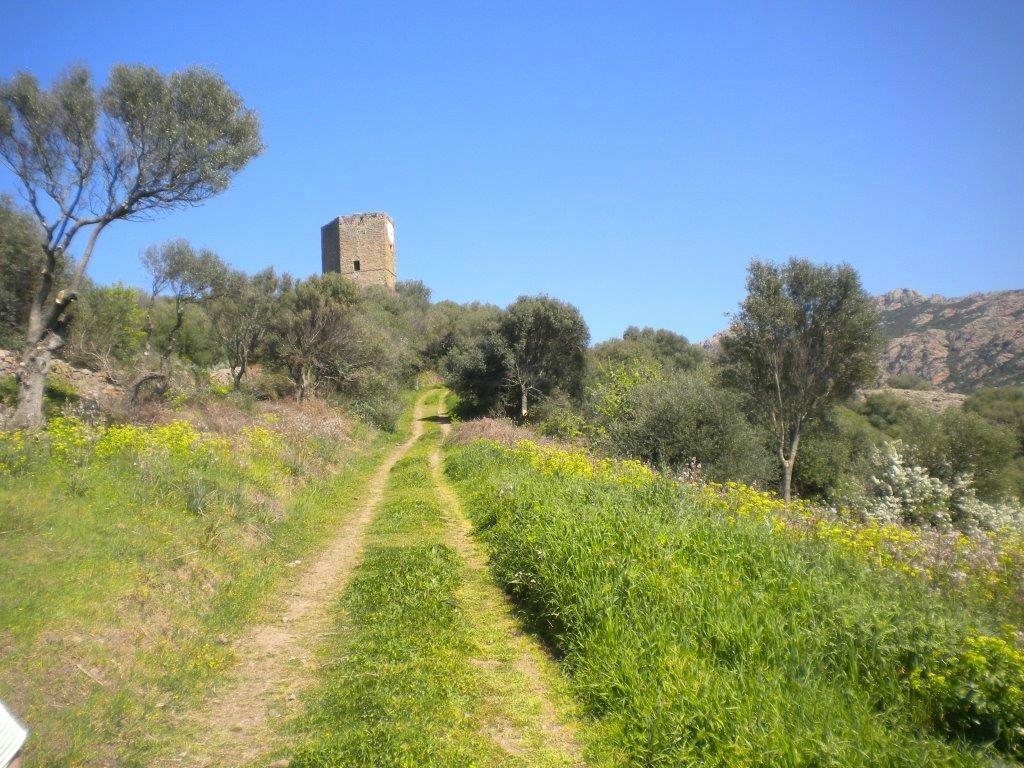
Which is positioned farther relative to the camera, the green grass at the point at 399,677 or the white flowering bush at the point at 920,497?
the white flowering bush at the point at 920,497

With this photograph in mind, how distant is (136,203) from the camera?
47.6 feet

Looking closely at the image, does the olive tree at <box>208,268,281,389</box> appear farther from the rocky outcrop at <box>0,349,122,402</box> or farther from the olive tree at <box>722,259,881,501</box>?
the olive tree at <box>722,259,881,501</box>

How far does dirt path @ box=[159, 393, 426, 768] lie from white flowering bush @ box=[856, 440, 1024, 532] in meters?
18.0

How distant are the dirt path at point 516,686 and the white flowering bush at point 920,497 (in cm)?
1694

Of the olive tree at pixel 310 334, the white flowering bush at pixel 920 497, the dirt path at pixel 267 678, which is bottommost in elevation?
the white flowering bush at pixel 920 497

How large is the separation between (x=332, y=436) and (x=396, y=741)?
1484 centimetres

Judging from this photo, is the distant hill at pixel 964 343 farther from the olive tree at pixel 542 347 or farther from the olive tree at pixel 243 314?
the olive tree at pixel 243 314

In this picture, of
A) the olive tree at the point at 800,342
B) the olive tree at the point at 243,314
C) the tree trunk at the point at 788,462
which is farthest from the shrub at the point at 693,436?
the olive tree at the point at 243,314

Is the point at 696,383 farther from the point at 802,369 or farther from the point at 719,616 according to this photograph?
the point at 719,616

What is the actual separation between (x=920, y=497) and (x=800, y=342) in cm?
769

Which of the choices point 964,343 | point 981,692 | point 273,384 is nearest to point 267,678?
point 981,692

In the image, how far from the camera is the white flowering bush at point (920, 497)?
65.5 feet

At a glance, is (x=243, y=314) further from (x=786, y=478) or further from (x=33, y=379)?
(x=786, y=478)

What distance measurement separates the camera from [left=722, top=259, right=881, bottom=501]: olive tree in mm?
25188
